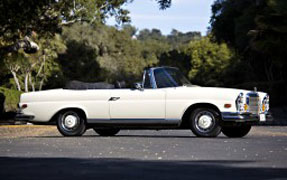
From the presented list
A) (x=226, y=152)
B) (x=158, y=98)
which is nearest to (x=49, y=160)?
(x=226, y=152)

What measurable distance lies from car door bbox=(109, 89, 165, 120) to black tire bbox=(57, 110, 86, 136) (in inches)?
31.1

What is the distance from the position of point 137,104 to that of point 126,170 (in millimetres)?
7368

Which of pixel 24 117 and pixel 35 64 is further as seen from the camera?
pixel 35 64

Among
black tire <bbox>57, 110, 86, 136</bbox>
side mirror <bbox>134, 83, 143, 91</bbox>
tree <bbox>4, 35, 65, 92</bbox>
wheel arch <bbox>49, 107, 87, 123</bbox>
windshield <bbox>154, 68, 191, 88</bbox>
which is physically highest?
tree <bbox>4, 35, 65, 92</bbox>

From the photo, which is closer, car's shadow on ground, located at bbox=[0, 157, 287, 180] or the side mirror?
car's shadow on ground, located at bbox=[0, 157, 287, 180]

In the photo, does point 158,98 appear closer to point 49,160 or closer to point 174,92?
point 174,92

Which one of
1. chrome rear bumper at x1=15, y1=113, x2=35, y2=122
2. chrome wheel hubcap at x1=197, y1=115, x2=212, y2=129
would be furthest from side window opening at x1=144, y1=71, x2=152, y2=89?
chrome rear bumper at x1=15, y1=113, x2=35, y2=122

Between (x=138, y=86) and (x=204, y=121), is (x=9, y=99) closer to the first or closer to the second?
(x=138, y=86)

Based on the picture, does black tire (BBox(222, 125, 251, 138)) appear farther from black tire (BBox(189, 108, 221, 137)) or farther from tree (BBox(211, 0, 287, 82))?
tree (BBox(211, 0, 287, 82))

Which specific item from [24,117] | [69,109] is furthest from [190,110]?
[24,117]

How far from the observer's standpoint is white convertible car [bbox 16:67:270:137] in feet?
51.1

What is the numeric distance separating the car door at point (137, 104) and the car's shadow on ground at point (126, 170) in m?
5.74

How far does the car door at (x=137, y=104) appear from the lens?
16.1 m

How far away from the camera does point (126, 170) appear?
8.93m
